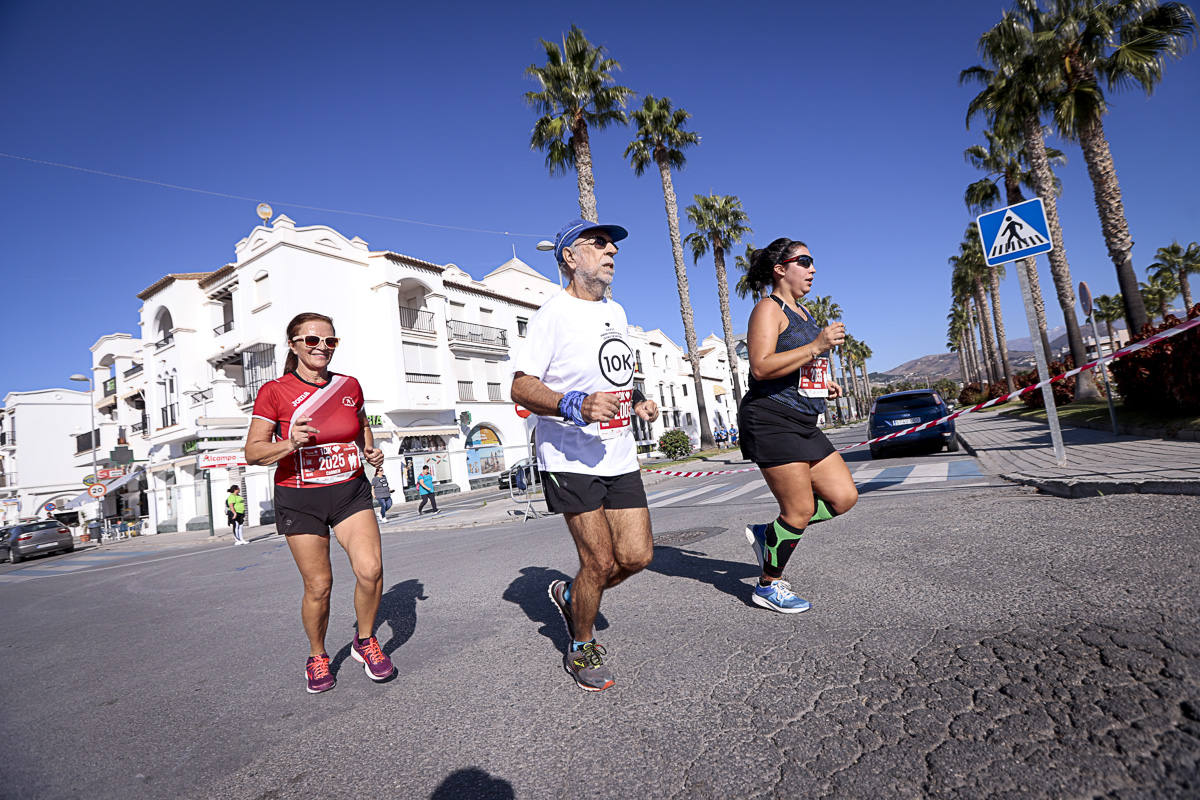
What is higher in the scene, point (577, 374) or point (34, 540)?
point (577, 374)

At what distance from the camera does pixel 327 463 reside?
3.25 m

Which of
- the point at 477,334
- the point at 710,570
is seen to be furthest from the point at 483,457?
the point at 710,570

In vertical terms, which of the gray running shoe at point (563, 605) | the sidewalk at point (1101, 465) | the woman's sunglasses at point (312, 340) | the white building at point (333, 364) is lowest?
the sidewalk at point (1101, 465)

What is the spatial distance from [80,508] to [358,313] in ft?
101

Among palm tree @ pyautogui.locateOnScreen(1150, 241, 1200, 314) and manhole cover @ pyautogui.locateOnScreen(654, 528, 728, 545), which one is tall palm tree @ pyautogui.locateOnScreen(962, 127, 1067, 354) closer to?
manhole cover @ pyautogui.locateOnScreen(654, 528, 728, 545)

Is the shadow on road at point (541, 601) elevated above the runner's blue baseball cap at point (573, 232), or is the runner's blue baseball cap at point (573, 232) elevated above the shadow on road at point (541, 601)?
the runner's blue baseball cap at point (573, 232)

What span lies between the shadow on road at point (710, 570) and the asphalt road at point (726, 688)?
0.11 feet

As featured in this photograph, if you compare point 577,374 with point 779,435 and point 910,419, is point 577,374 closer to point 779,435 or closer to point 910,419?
point 779,435

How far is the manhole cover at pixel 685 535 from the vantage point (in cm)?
606

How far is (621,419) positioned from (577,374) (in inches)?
11.8

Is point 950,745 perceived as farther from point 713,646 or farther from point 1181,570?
point 1181,570

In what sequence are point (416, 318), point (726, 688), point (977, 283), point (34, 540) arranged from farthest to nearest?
point (977, 283) < point (416, 318) < point (34, 540) < point (726, 688)

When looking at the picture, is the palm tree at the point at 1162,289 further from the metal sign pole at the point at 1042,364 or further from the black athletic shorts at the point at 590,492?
the black athletic shorts at the point at 590,492

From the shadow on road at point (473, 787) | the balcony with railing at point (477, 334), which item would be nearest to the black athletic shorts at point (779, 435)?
the shadow on road at point (473, 787)
